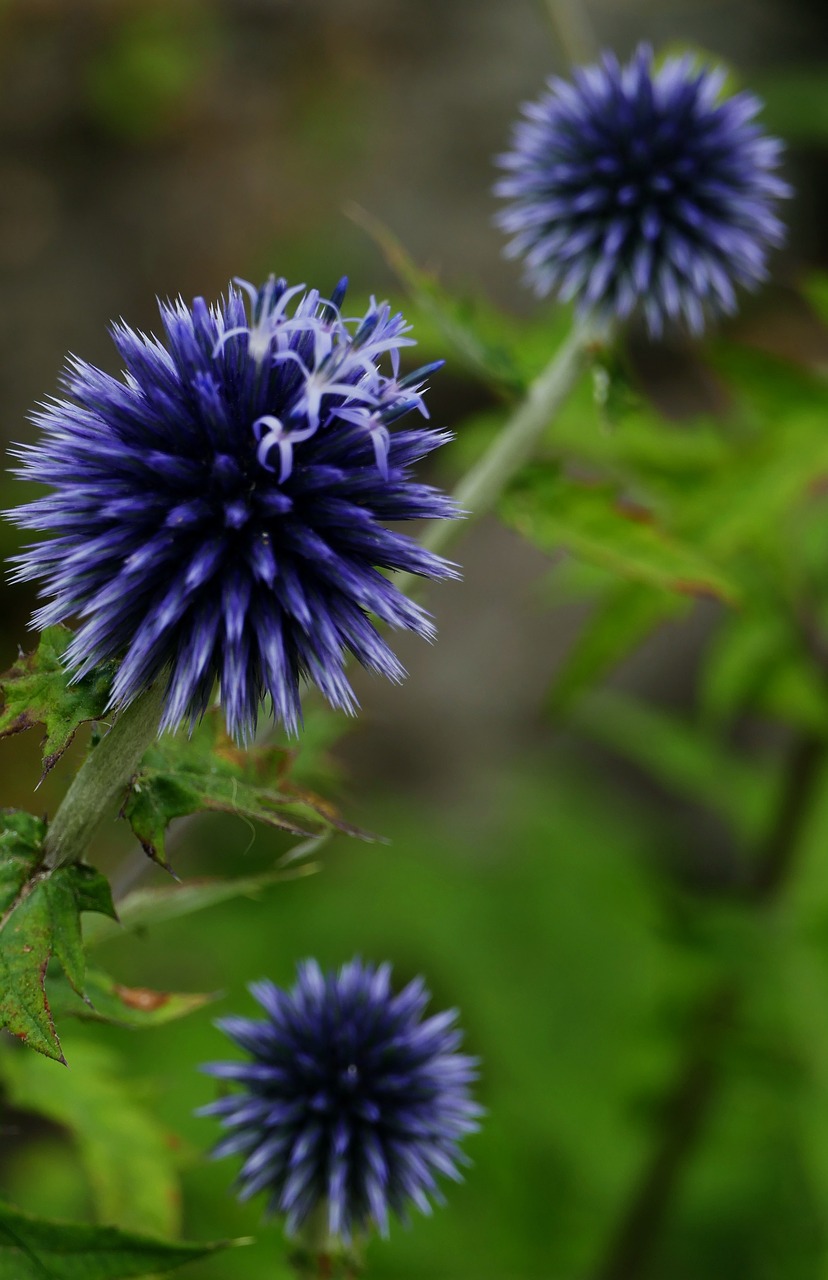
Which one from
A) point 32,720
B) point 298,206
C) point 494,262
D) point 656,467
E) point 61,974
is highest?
point 298,206

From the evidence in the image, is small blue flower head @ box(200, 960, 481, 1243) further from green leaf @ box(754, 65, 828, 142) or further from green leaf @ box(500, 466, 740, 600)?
green leaf @ box(754, 65, 828, 142)

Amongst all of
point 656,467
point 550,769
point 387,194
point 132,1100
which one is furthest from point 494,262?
point 132,1100

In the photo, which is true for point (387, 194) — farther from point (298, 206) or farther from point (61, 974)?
point (61, 974)

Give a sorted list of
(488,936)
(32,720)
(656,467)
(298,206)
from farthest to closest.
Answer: (298,206), (488,936), (656,467), (32,720)

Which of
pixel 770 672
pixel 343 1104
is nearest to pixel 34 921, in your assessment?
pixel 343 1104

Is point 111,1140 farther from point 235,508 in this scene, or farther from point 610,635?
point 610,635

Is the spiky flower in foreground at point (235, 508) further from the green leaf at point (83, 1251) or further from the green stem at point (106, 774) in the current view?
the green leaf at point (83, 1251)
